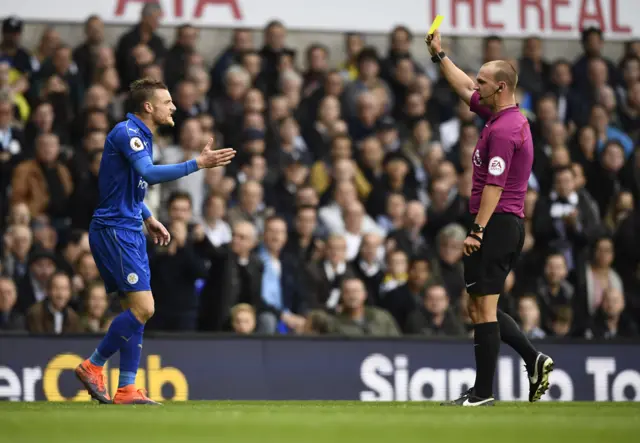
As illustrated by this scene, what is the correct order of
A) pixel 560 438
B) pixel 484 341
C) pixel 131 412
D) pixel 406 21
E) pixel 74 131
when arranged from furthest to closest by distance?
pixel 406 21 < pixel 74 131 < pixel 484 341 < pixel 131 412 < pixel 560 438

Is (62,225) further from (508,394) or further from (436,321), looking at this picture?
(508,394)

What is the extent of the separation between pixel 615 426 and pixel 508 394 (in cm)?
573

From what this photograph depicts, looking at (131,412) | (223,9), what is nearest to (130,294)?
(131,412)

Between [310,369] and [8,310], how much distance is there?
9.36ft

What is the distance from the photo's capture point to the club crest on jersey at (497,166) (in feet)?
28.6

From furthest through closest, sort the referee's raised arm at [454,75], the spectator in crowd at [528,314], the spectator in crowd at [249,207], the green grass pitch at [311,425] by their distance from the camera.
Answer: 1. the spectator in crowd at [249,207]
2. the spectator in crowd at [528,314]
3. the referee's raised arm at [454,75]
4. the green grass pitch at [311,425]

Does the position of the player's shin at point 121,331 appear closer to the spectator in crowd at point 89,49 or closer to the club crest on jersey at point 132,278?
the club crest on jersey at point 132,278

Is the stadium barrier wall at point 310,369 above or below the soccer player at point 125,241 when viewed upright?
below

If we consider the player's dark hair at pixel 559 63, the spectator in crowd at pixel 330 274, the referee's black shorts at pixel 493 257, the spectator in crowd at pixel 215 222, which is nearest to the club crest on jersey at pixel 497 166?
the referee's black shorts at pixel 493 257

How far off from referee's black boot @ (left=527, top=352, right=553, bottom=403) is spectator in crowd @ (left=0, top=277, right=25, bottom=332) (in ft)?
17.4

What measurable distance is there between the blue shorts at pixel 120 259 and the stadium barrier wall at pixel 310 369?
8.99ft

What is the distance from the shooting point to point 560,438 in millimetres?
6320

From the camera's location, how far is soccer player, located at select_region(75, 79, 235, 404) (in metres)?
9.10

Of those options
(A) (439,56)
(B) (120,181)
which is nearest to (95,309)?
(B) (120,181)
